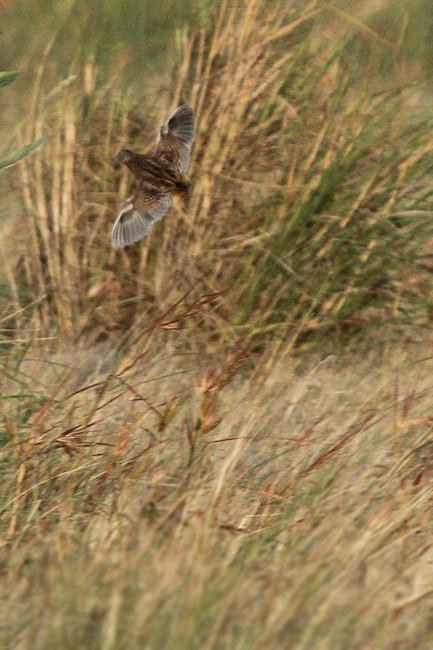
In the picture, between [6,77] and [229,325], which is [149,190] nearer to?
[229,325]

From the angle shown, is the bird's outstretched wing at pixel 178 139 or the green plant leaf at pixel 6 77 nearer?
the green plant leaf at pixel 6 77

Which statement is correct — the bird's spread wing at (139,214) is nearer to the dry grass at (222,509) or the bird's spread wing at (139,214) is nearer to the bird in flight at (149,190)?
the bird in flight at (149,190)

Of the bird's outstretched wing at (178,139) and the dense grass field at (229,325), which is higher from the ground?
the bird's outstretched wing at (178,139)

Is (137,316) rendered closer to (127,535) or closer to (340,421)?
(340,421)

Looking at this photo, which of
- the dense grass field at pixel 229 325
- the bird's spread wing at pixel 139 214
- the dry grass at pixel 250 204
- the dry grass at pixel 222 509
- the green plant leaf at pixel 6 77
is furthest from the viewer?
the dry grass at pixel 250 204

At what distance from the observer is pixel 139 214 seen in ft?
9.68

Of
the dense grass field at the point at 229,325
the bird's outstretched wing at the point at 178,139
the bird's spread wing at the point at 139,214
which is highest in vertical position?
the bird's outstretched wing at the point at 178,139

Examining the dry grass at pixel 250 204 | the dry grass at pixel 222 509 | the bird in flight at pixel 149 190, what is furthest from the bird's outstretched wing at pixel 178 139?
the dry grass at pixel 222 509

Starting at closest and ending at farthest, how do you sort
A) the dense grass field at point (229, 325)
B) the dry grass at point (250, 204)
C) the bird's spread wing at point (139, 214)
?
the dense grass field at point (229, 325) < the bird's spread wing at point (139, 214) < the dry grass at point (250, 204)

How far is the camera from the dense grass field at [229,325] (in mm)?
2088

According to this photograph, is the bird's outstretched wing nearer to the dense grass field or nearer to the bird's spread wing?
the bird's spread wing

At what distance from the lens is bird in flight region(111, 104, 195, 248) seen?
2932 millimetres

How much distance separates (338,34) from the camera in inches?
151

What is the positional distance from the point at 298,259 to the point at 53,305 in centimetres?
65
